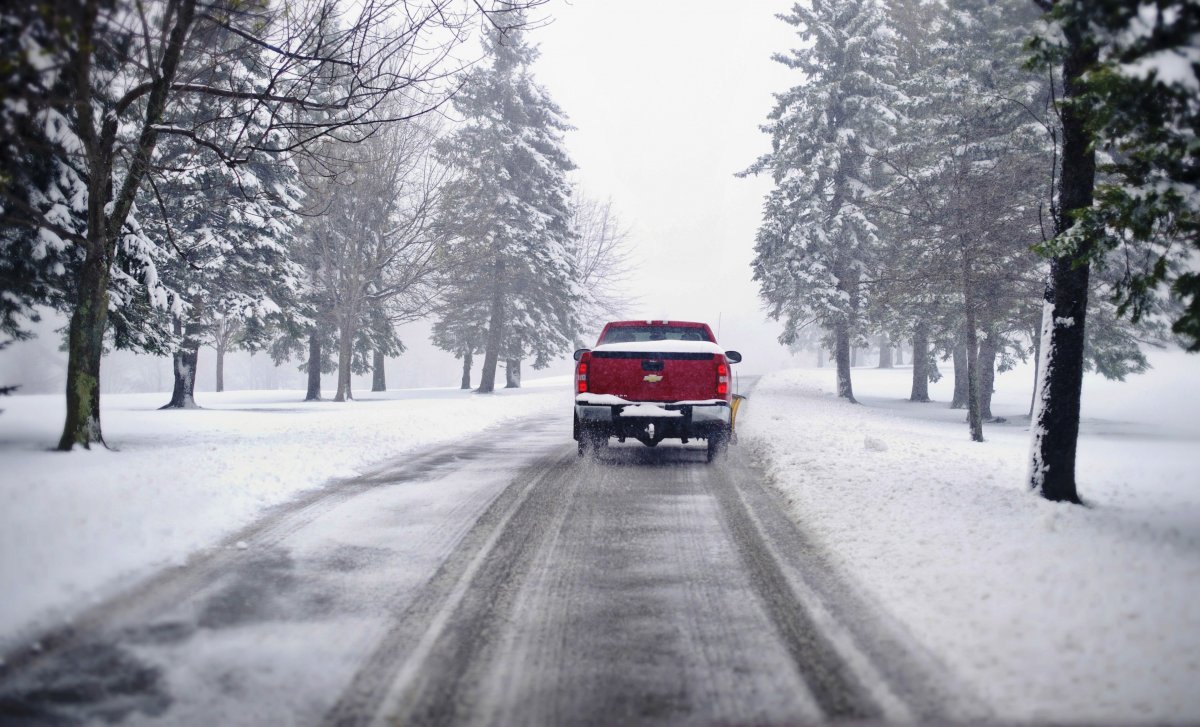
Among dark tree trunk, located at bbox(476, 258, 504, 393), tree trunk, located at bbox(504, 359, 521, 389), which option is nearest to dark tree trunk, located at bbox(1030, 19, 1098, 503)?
dark tree trunk, located at bbox(476, 258, 504, 393)

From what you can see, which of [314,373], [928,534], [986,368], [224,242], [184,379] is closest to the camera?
[928,534]

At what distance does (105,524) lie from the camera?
5.72 meters

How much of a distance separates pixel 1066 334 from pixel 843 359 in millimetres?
21339

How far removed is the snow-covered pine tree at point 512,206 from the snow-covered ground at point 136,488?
1512 centimetres

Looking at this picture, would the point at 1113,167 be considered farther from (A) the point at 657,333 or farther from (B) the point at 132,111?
(B) the point at 132,111

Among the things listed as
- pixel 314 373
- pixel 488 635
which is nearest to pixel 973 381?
pixel 488 635

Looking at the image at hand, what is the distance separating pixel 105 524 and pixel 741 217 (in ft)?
605

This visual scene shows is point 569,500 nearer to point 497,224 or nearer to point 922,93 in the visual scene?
point 922,93

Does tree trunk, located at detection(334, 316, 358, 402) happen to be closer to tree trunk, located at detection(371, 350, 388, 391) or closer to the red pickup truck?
tree trunk, located at detection(371, 350, 388, 391)

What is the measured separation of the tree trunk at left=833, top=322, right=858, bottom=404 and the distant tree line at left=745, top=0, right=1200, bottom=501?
0.08 m

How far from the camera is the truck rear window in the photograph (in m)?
11.5

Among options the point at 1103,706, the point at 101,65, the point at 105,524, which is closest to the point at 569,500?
the point at 105,524

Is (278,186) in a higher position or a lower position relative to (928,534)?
higher

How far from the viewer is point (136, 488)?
7086 mm
